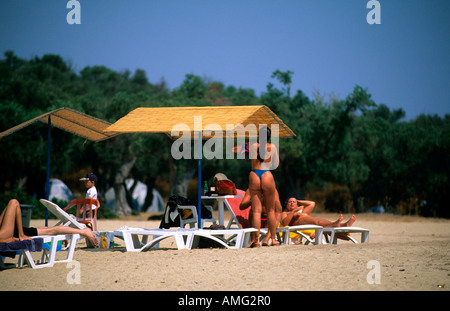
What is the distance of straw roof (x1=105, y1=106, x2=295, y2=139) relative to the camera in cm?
836

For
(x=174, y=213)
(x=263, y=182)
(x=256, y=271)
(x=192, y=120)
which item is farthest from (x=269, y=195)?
(x=256, y=271)

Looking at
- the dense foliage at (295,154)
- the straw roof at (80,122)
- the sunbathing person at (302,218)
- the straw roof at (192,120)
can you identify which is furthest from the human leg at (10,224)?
the dense foliage at (295,154)

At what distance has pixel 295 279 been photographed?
18.9 feet

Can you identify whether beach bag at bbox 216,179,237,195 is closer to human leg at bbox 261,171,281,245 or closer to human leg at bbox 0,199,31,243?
human leg at bbox 261,171,281,245

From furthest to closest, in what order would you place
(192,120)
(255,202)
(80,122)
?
(80,122) < (192,120) < (255,202)

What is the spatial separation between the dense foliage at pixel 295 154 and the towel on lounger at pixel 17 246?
48.3 ft

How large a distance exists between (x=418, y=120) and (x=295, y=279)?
115 ft

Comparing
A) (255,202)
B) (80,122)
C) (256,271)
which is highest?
(80,122)

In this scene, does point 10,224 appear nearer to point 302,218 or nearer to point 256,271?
point 256,271

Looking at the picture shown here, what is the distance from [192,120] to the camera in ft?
28.7

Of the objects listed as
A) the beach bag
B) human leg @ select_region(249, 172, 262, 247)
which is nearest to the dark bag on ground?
the beach bag

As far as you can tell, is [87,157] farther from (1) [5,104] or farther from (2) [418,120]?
(2) [418,120]

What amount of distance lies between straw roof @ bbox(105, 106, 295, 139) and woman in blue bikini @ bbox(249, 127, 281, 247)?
1.67 feet

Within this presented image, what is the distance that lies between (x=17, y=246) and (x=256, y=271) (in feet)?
8.95
